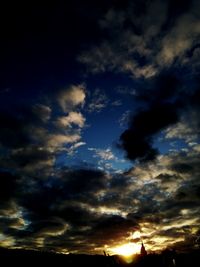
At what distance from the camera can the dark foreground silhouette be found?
3856 cm

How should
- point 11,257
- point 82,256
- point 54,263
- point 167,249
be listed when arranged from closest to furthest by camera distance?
point 11,257 → point 54,263 → point 82,256 → point 167,249

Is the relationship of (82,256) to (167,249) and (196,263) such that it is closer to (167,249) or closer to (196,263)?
(167,249)

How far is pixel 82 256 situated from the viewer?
50.2 m

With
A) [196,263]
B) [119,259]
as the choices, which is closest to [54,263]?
[119,259]

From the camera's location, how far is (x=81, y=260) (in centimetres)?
4728

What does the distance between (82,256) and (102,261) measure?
3.41m

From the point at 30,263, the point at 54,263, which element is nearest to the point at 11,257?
the point at 30,263

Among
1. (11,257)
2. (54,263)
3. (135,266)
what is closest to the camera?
(11,257)

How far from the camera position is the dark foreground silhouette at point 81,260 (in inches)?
1518

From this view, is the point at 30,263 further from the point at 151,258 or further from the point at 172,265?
the point at 151,258

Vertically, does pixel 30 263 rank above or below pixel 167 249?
below

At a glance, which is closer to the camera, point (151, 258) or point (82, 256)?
point (82, 256)

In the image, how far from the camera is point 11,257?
3791 centimetres

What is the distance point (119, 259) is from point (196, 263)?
16.5 metres
